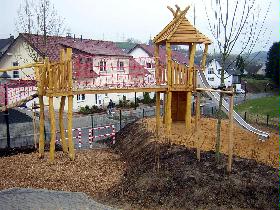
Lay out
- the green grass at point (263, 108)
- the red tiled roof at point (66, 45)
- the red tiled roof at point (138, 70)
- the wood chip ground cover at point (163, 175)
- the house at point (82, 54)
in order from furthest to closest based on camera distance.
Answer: the house at point (82, 54) → the red tiled roof at point (66, 45) → the green grass at point (263, 108) → the red tiled roof at point (138, 70) → the wood chip ground cover at point (163, 175)

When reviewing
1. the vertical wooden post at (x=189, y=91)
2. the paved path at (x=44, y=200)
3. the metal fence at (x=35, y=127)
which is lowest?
Result: the paved path at (x=44, y=200)

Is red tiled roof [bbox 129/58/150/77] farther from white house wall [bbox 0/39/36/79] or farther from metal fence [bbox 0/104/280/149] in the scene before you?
white house wall [bbox 0/39/36/79]

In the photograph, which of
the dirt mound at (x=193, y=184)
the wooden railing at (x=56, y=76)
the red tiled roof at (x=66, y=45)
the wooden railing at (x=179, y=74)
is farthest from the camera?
the red tiled roof at (x=66, y=45)

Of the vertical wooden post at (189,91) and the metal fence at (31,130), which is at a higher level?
→ the vertical wooden post at (189,91)

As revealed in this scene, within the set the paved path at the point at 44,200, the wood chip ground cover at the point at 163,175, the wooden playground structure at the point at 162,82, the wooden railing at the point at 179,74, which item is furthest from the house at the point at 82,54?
the paved path at the point at 44,200

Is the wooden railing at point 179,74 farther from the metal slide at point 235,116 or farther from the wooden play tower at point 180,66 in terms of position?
the metal slide at point 235,116

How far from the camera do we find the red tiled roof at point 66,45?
30.2m

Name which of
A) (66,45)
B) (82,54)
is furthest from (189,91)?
(66,45)

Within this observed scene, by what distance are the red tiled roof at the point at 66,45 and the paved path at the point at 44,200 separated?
66.4 feet

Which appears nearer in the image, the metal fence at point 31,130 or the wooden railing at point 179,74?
the wooden railing at point 179,74

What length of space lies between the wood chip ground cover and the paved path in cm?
51

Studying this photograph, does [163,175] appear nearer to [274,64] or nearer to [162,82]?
[162,82]

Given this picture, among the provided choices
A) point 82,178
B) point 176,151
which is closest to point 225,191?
point 176,151

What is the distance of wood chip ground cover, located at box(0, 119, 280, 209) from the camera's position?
8.68 meters
